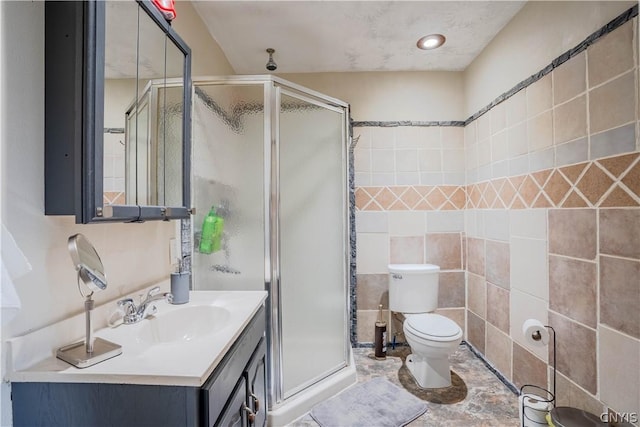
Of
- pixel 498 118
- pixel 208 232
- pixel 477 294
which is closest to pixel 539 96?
pixel 498 118

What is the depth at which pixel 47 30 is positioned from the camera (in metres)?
0.80

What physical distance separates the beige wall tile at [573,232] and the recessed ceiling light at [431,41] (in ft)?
4.46

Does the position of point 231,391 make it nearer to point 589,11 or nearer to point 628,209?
point 628,209

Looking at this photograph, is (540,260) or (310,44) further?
(310,44)

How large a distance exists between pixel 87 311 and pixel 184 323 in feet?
1.55

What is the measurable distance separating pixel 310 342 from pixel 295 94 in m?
1.51

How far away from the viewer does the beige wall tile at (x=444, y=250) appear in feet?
8.35

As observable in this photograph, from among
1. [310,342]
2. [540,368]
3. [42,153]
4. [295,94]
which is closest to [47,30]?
[42,153]

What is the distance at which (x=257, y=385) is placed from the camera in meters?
1.25

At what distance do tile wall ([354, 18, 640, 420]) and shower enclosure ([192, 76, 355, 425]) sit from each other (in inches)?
32.7

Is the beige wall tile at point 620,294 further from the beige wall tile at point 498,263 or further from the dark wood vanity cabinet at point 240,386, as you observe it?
the dark wood vanity cabinet at point 240,386

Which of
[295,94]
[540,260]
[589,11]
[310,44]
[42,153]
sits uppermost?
[310,44]

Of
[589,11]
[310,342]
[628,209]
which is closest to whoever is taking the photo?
[628,209]

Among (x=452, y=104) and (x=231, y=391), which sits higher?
(x=452, y=104)
